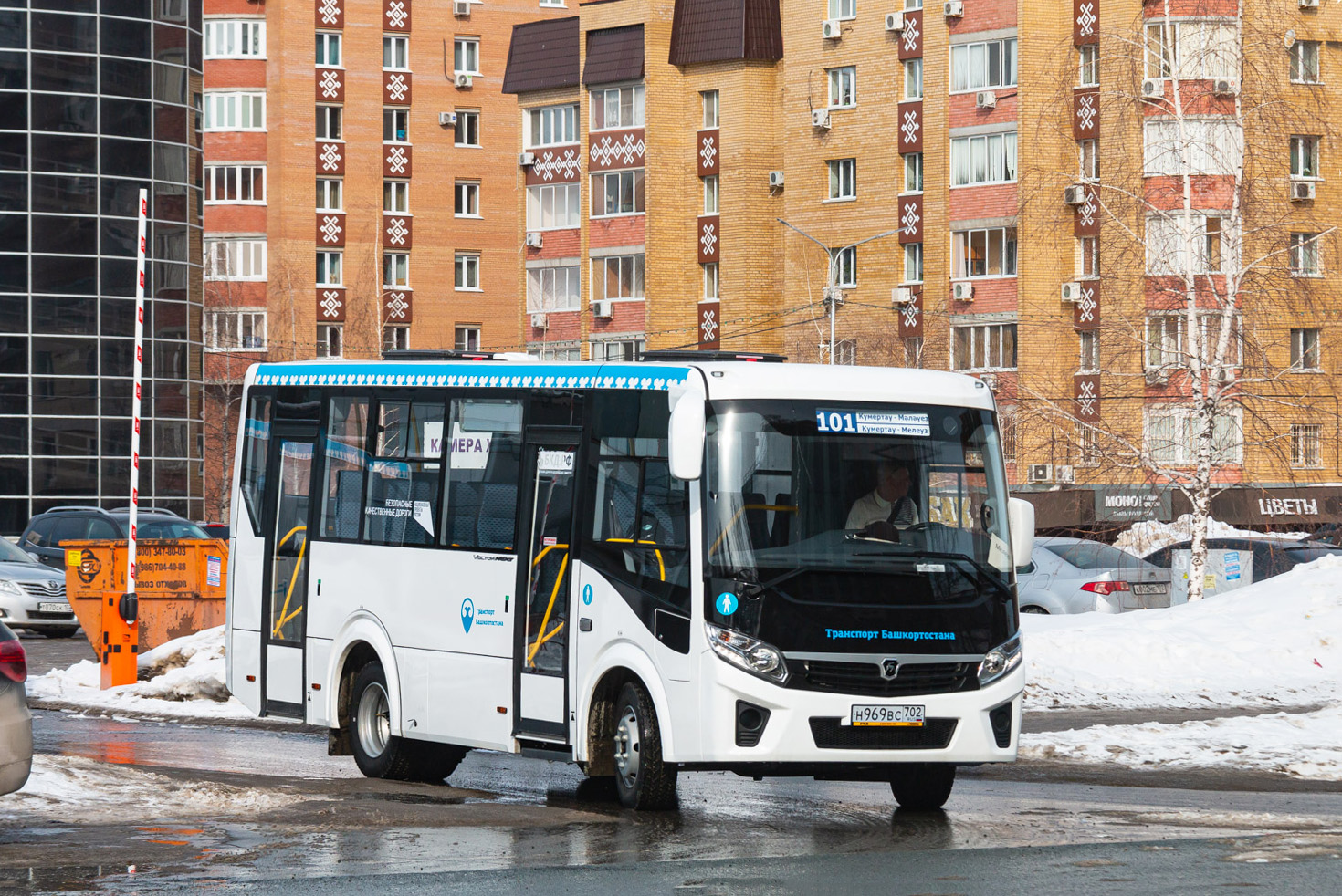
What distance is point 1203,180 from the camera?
180 ft

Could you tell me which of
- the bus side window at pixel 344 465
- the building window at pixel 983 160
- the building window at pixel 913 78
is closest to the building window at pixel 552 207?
the building window at pixel 913 78

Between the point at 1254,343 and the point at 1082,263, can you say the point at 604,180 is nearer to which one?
the point at 1082,263

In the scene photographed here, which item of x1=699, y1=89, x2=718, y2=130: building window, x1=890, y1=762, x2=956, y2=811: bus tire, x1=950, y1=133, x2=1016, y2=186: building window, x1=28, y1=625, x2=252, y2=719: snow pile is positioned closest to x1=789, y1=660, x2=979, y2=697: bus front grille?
x1=890, y1=762, x2=956, y2=811: bus tire

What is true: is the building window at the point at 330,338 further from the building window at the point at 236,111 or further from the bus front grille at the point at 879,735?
the bus front grille at the point at 879,735

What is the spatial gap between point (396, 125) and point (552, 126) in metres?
11.8

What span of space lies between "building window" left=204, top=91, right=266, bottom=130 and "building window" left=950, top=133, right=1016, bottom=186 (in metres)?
32.1

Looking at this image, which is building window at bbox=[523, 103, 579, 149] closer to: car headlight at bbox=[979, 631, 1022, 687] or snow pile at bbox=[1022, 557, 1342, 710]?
snow pile at bbox=[1022, 557, 1342, 710]

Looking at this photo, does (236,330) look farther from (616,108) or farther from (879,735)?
(879,735)

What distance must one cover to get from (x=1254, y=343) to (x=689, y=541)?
64.4ft

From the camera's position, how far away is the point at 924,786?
12.4 metres

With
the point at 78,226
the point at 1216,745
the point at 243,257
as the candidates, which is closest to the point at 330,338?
the point at 243,257

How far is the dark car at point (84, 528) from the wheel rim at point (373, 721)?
2100cm

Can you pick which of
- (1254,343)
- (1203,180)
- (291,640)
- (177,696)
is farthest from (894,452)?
(1203,180)

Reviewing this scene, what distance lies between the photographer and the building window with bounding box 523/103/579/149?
75812 mm
